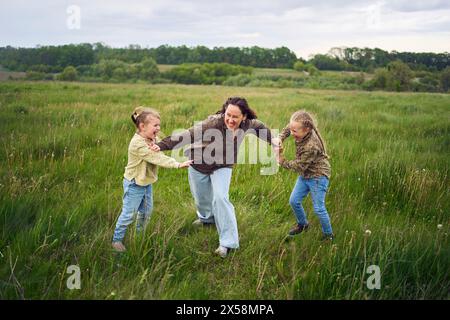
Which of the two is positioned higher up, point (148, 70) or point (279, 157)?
point (148, 70)

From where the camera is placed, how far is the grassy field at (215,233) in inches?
99.1

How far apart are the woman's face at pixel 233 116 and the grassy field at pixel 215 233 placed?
103 centimetres

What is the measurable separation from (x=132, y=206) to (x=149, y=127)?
2.37 feet

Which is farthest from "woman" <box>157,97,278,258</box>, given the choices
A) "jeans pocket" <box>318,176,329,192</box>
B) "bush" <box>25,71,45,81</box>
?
"bush" <box>25,71,45,81</box>

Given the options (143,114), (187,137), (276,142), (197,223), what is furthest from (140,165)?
(276,142)

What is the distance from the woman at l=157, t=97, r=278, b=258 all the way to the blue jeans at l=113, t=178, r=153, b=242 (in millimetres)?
442

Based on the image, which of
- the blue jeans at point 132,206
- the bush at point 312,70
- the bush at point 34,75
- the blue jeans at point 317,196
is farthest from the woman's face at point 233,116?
the bush at point 312,70

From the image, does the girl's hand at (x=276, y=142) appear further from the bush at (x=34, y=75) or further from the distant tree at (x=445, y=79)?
the bush at (x=34, y=75)

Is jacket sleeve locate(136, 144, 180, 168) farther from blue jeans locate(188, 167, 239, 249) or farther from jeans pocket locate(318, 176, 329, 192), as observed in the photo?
jeans pocket locate(318, 176, 329, 192)

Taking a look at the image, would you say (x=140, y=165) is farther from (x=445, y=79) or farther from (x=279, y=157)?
(x=445, y=79)

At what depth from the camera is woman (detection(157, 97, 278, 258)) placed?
3.18m

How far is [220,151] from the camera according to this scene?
3344 mm

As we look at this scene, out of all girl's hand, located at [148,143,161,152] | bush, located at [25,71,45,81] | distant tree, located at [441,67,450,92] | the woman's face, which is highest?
bush, located at [25,71,45,81]
